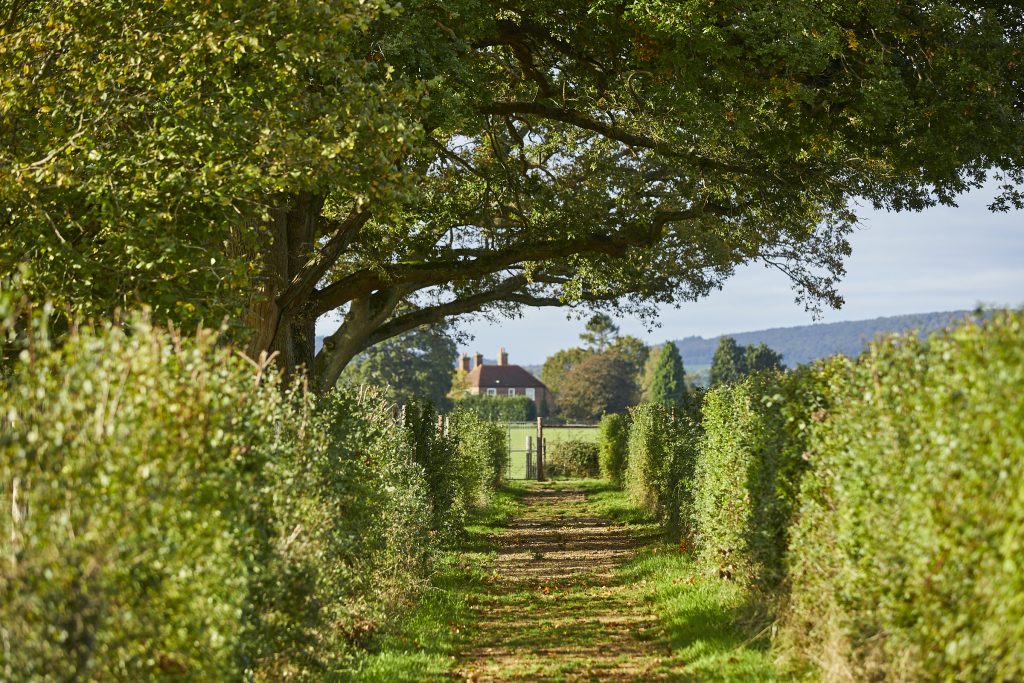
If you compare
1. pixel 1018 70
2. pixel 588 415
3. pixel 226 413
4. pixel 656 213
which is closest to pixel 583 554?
pixel 656 213

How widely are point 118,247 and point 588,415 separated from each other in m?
91.1

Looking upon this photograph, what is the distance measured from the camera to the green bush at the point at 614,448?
113 ft

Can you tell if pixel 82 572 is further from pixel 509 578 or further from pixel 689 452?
pixel 689 452

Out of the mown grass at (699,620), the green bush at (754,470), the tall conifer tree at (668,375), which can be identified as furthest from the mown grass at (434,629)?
the tall conifer tree at (668,375)

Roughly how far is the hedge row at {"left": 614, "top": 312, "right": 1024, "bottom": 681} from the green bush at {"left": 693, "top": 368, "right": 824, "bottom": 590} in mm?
26

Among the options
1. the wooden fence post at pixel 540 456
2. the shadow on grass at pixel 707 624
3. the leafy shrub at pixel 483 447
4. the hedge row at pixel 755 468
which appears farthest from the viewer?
the wooden fence post at pixel 540 456

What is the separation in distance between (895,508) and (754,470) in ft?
14.5

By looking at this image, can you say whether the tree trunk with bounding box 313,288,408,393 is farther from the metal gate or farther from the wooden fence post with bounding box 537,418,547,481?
the wooden fence post with bounding box 537,418,547,481

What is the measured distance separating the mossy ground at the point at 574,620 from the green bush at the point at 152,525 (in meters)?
2.42

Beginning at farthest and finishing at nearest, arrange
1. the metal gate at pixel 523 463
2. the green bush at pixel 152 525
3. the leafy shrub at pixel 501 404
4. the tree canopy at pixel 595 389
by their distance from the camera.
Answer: the tree canopy at pixel 595 389
the leafy shrub at pixel 501 404
the metal gate at pixel 523 463
the green bush at pixel 152 525

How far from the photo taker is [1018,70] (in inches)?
521

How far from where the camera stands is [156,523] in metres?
5.02

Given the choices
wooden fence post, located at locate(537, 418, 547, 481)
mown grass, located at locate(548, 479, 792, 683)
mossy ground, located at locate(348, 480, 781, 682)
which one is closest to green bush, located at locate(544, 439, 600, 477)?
wooden fence post, located at locate(537, 418, 547, 481)

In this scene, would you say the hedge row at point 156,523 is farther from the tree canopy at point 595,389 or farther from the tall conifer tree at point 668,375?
the tall conifer tree at point 668,375
